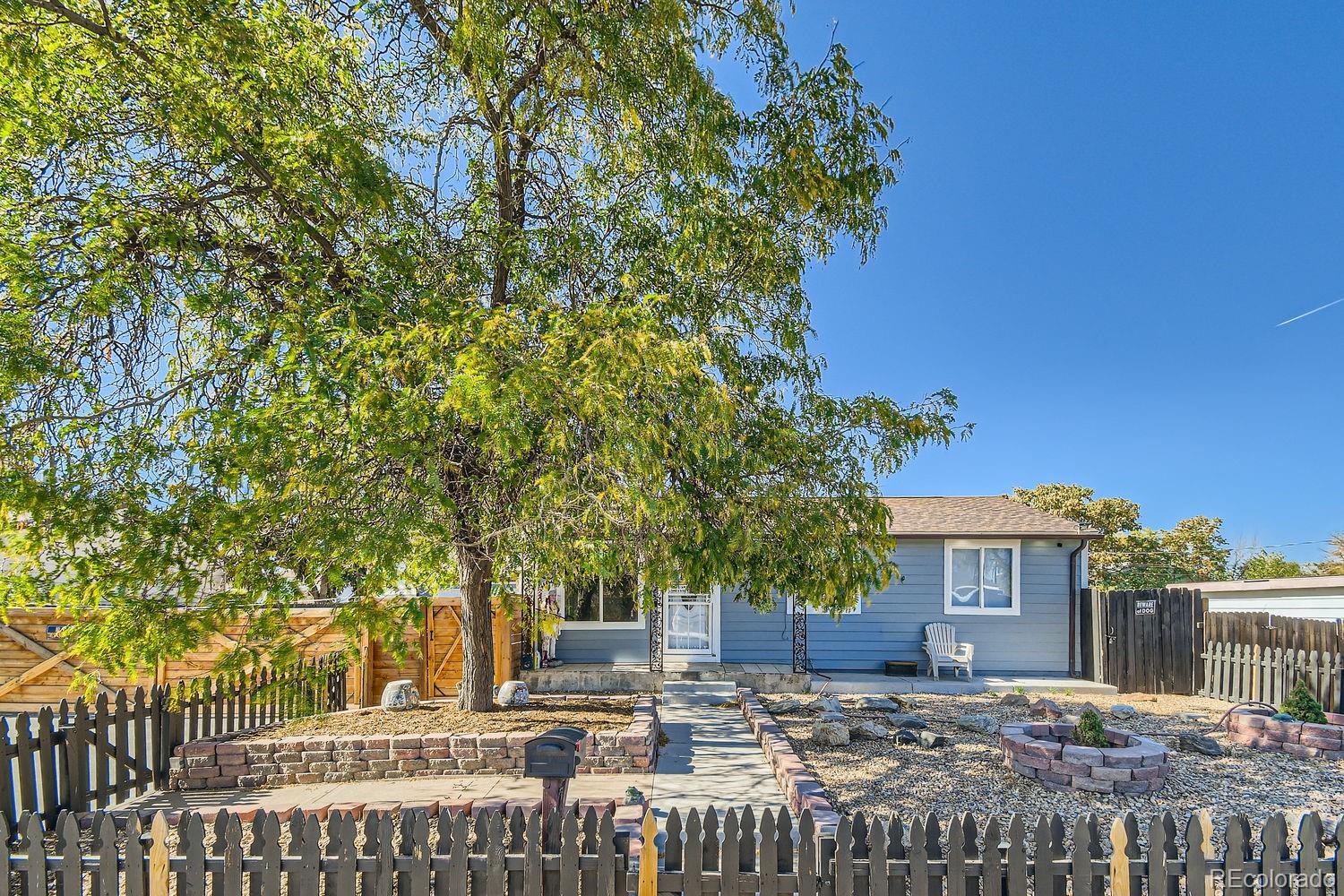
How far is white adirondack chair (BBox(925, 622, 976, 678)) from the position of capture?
43.2ft

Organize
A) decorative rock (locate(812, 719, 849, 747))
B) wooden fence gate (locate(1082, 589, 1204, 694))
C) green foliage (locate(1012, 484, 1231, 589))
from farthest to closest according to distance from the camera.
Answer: green foliage (locate(1012, 484, 1231, 589)) → wooden fence gate (locate(1082, 589, 1204, 694)) → decorative rock (locate(812, 719, 849, 747))

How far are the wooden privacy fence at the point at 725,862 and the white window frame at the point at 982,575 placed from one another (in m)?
10.8

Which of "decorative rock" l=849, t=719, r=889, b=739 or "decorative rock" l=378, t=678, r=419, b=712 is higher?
"decorative rock" l=378, t=678, r=419, b=712

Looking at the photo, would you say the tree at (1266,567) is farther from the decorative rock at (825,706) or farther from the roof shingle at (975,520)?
the decorative rock at (825,706)

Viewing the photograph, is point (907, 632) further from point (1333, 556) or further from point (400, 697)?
point (1333, 556)

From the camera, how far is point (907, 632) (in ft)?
45.5

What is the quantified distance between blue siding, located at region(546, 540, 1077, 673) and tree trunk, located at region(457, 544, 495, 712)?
5.75 m

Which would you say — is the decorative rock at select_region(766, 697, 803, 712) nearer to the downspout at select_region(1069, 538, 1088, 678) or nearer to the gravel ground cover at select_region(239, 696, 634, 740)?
the gravel ground cover at select_region(239, 696, 634, 740)

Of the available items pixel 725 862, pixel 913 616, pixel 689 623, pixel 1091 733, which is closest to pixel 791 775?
pixel 725 862

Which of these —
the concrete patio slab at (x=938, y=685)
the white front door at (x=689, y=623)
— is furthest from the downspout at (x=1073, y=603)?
the white front door at (x=689, y=623)

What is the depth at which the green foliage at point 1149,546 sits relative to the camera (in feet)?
85.3

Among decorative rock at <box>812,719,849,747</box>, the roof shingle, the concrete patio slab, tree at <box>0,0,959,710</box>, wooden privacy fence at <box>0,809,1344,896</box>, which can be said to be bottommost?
the concrete patio slab

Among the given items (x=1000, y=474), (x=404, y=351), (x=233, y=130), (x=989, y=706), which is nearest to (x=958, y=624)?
(x=989, y=706)

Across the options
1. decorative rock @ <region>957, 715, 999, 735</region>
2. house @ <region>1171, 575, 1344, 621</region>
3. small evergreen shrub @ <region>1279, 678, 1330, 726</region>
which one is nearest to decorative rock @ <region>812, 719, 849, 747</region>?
decorative rock @ <region>957, 715, 999, 735</region>
